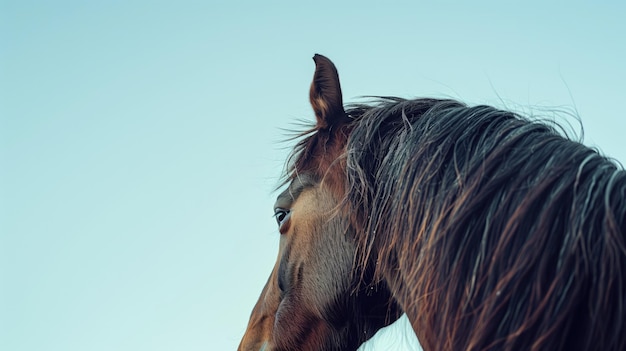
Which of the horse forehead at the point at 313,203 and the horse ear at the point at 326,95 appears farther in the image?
the horse ear at the point at 326,95

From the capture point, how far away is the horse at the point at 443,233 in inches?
75.7

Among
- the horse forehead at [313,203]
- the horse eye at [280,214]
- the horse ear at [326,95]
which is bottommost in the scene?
the horse eye at [280,214]

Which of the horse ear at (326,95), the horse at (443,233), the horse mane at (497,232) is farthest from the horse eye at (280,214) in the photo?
the horse mane at (497,232)

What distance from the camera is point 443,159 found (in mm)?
2449

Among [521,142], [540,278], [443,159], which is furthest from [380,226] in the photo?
[540,278]

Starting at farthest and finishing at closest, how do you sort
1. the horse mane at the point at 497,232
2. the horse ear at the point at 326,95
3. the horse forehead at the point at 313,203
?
the horse ear at the point at 326,95
the horse forehead at the point at 313,203
the horse mane at the point at 497,232

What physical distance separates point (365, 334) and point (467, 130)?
112 cm

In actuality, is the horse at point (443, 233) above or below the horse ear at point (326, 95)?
below

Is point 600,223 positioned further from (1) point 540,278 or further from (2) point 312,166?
(2) point 312,166

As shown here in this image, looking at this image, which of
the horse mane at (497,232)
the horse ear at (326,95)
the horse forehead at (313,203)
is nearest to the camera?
the horse mane at (497,232)

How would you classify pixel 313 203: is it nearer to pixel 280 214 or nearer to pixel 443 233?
pixel 280 214

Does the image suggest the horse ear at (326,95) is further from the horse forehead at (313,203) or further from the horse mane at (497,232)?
the horse mane at (497,232)

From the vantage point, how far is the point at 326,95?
130 inches

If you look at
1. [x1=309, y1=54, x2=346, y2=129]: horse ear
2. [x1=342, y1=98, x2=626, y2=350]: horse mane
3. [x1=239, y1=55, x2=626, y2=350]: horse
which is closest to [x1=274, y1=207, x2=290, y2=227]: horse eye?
[x1=239, y1=55, x2=626, y2=350]: horse
